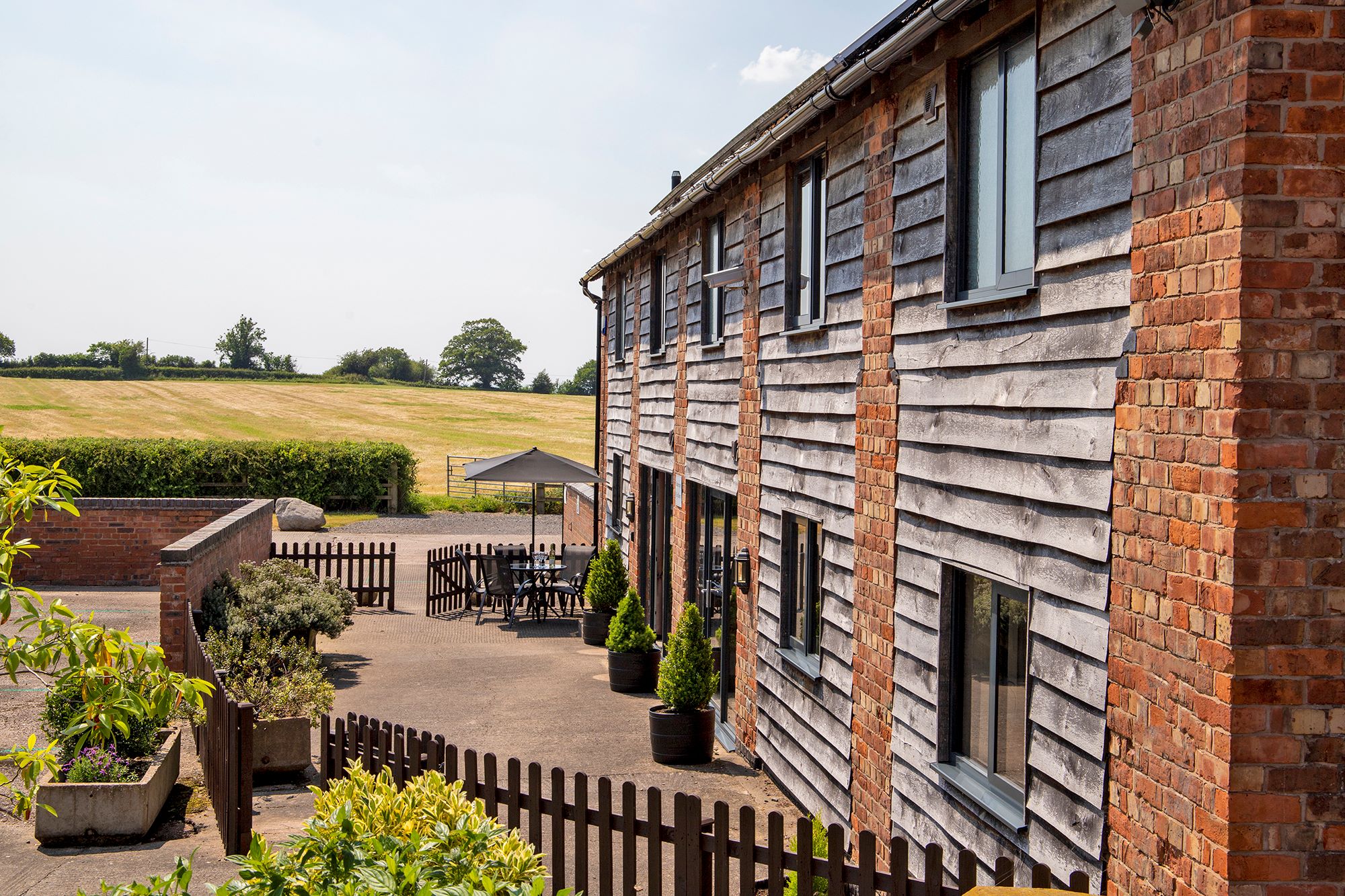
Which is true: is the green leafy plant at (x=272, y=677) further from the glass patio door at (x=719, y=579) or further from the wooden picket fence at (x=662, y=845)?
the glass patio door at (x=719, y=579)

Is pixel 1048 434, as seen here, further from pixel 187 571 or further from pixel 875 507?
pixel 187 571

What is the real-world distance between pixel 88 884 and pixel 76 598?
1214 centimetres

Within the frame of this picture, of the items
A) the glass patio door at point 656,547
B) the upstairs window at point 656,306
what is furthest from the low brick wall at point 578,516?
the upstairs window at point 656,306

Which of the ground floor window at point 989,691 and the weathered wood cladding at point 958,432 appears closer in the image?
the weathered wood cladding at point 958,432

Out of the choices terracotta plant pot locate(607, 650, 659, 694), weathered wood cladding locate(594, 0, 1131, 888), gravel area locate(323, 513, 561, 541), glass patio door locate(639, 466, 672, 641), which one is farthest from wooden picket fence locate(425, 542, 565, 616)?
gravel area locate(323, 513, 561, 541)

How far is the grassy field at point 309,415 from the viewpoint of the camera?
59.6 metres

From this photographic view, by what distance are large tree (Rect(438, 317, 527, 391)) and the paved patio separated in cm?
11649

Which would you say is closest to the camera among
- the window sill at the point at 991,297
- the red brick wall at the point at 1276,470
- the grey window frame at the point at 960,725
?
the red brick wall at the point at 1276,470

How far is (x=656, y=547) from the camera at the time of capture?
14.2 m

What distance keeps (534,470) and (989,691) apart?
13064 mm

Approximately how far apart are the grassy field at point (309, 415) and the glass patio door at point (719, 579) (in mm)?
33908

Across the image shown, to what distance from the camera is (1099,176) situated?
4289 mm

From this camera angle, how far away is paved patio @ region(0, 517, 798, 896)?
698 centimetres

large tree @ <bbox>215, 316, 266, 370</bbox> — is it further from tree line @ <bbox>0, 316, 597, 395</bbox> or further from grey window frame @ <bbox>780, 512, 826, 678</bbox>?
grey window frame @ <bbox>780, 512, 826, 678</bbox>
